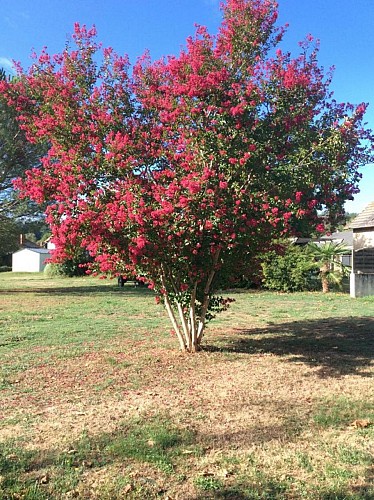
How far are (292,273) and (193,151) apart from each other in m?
13.0

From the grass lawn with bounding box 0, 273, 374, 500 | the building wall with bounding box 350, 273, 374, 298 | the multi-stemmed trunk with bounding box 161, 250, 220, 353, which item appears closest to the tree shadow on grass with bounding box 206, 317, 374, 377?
the grass lawn with bounding box 0, 273, 374, 500

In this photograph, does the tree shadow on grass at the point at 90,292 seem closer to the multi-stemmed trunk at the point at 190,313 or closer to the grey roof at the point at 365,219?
the grey roof at the point at 365,219

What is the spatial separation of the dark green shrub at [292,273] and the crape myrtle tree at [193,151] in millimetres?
11504

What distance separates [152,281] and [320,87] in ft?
11.3

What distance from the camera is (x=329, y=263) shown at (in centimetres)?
1744

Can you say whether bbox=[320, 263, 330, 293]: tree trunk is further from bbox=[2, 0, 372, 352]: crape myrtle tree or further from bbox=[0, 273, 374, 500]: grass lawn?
bbox=[2, 0, 372, 352]: crape myrtle tree

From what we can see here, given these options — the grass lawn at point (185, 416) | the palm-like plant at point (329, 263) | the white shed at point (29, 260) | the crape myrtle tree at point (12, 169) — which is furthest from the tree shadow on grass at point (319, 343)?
the white shed at point (29, 260)

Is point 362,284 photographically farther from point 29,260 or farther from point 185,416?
point 29,260

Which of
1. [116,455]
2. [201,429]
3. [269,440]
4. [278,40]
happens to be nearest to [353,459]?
[269,440]

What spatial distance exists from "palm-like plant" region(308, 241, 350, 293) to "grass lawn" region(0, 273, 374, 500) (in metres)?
8.85

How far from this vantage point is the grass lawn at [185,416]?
9.71 feet

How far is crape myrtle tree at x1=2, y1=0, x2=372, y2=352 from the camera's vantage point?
546 cm

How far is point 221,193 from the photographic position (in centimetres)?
547

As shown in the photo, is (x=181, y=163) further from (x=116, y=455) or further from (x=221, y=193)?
(x=116, y=455)
